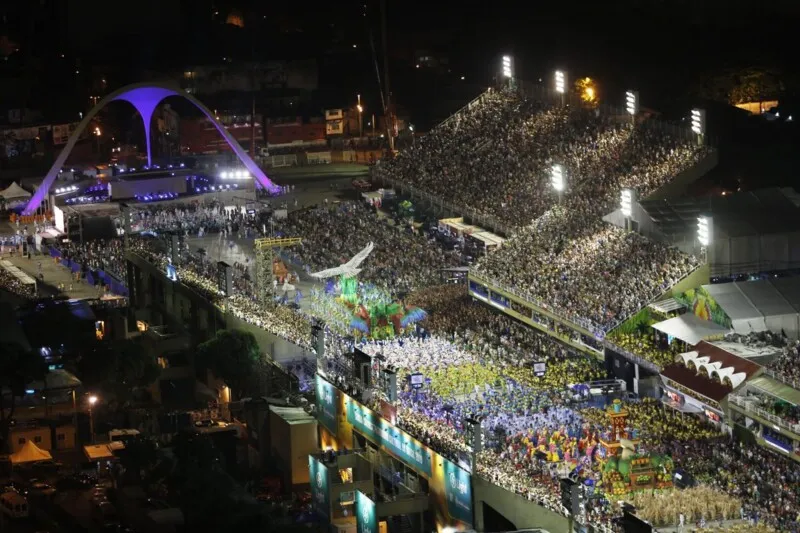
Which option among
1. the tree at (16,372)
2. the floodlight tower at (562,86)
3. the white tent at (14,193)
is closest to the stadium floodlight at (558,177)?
the floodlight tower at (562,86)

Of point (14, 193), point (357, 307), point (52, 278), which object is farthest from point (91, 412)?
point (14, 193)

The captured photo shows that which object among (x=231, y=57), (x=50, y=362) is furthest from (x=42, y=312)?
(x=231, y=57)

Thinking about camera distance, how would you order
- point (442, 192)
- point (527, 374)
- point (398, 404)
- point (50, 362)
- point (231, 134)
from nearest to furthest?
Result: point (398, 404) → point (527, 374) → point (50, 362) → point (442, 192) → point (231, 134)

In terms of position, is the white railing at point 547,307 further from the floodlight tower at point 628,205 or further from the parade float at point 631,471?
the parade float at point 631,471

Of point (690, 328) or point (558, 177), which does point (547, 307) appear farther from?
point (558, 177)

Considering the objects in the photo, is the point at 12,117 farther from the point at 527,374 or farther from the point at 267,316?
the point at 527,374

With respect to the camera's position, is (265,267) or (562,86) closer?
(265,267)

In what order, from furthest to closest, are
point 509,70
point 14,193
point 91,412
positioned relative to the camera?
point 14,193 < point 509,70 < point 91,412
